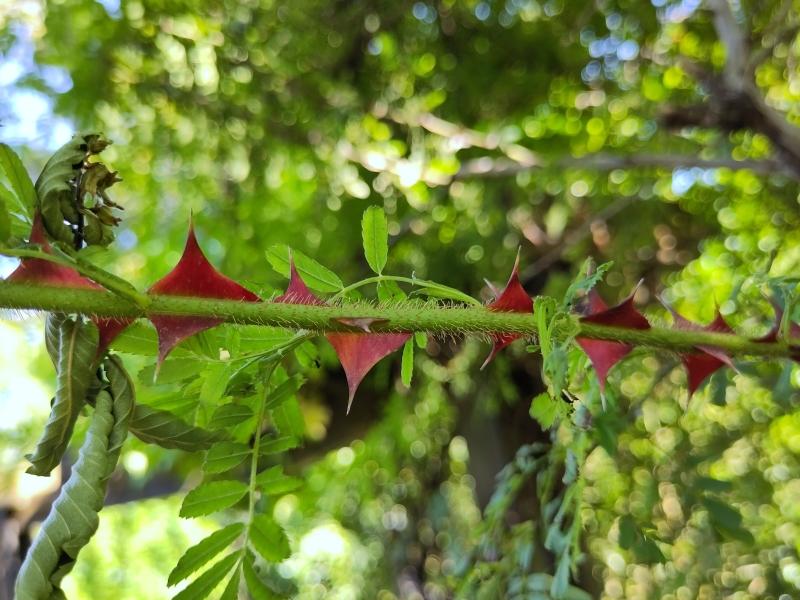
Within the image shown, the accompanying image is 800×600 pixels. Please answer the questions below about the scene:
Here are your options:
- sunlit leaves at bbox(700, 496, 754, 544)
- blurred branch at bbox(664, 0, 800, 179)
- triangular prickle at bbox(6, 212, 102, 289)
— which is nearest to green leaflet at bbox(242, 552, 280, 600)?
triangular prickle at bbox(6, 212, 102, 289)

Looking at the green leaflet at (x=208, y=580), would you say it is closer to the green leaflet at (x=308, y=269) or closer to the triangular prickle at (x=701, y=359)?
the green leaflet at (x=308, y=269)

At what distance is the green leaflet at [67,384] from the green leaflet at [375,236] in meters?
0.22

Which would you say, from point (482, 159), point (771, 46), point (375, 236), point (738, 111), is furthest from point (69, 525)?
point (482, 159)

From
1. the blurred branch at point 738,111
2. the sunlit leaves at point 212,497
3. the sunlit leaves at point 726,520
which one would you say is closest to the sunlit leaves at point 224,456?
the sunlit leaves at point 212,497

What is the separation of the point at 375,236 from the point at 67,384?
251 millimetres

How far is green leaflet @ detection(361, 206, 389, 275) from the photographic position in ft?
1.91

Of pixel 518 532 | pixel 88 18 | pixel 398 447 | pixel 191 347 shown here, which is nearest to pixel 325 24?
pixel 88 18

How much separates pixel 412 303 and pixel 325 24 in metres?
1.70

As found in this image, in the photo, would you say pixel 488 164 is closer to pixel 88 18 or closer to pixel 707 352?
pixel 88 18

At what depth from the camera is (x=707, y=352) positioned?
53 centimetres

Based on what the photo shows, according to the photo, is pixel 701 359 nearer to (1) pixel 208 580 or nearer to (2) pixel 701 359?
(2) pixel 701 359

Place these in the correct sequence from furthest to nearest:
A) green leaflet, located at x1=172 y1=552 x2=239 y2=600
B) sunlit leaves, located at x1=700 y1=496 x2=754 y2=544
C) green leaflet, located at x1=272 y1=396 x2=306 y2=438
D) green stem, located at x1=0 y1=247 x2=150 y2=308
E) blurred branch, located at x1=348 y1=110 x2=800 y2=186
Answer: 1. blurred branch, located at x1=348 y1=110 x2=800 y2=186
2. sunlit leaves, located at x1=700 y1=496 x2=754 y2=544
3. green leaflet, located at x1=272 y1=396 x2=306 y2=438
4. green leaflet, located at x1=172 y1=552 x2=239 y2=600
5. green stem, located at x1=0 y1=247 x2=150 y2=308

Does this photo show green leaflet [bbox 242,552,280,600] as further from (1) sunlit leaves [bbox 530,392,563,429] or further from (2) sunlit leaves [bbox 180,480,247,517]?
(1) sunlit leaves [bbox 530,392,563,429]

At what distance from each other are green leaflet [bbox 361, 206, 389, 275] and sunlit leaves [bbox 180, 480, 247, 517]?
0.67 ft
